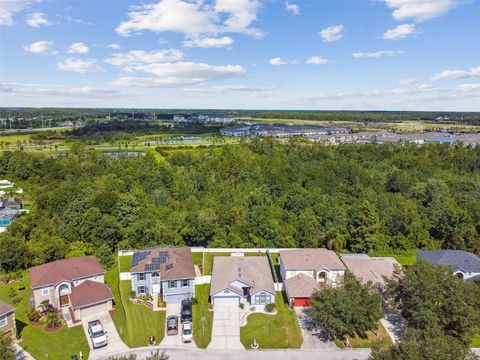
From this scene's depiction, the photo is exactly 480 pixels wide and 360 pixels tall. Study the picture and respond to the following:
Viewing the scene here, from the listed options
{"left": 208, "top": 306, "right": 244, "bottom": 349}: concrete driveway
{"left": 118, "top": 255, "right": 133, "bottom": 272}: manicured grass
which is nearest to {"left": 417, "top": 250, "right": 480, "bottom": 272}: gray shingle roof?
{"left": 208, "top": 306, "right": 244, "bottom": 349}: concrete driveway

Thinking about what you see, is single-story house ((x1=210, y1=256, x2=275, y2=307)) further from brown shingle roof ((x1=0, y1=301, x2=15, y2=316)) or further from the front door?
brown shingle roof ((x1=0, y1=301, x2=15, y2=316))

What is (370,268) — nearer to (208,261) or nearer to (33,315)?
(208,261)

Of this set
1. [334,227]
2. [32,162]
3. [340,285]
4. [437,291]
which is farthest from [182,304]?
[32,162]

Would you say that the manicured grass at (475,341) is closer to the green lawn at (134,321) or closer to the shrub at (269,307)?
the shrub at (269,307)

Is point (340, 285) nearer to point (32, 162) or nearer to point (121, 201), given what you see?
point (121, 201)

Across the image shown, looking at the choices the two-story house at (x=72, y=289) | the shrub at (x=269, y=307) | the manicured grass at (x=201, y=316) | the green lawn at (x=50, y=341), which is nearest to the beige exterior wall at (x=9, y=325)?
the green lawn at (x=50, y=341)

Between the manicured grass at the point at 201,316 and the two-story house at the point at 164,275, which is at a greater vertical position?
the two-story house at the point at 164,275
